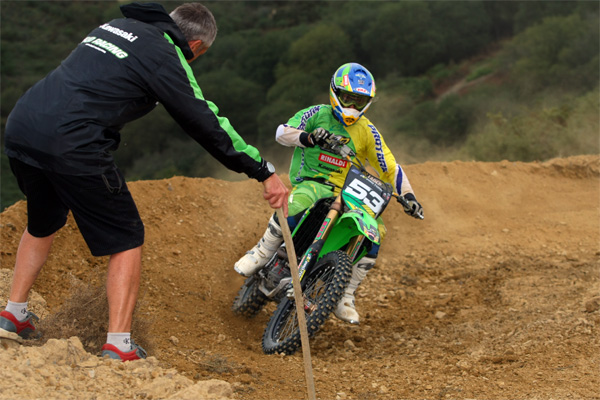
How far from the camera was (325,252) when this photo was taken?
219 inches

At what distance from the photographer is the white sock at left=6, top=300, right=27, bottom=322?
400 cm

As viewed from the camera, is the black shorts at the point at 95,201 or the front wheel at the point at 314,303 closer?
the black shorts at the point at 95,201

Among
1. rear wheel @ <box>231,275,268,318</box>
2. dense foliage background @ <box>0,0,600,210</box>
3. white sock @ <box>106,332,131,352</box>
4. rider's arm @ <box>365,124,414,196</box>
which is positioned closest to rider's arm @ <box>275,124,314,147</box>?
rider's arm @ <box>365,124,414,196</box>

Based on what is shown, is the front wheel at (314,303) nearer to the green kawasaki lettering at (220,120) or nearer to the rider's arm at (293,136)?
the rider's arm at (293,136)

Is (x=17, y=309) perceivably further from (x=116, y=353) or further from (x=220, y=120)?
(x=220, y=120)

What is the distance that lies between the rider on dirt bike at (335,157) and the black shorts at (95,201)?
214cm

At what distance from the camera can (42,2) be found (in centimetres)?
4600

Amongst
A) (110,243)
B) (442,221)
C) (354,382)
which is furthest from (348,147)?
(442,221)

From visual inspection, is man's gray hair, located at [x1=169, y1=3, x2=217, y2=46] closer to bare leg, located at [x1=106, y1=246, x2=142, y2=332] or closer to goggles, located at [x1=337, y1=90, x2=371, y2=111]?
bare leg, located at [x1=106, y1=246, x2=142, y2=332]

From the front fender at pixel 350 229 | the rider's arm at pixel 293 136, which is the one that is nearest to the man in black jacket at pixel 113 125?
the front fender at pixel 350 229

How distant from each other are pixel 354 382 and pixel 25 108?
2.78 m

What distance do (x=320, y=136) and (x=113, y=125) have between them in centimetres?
248

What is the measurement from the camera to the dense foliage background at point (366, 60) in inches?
1420

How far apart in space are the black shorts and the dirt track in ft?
2.34
